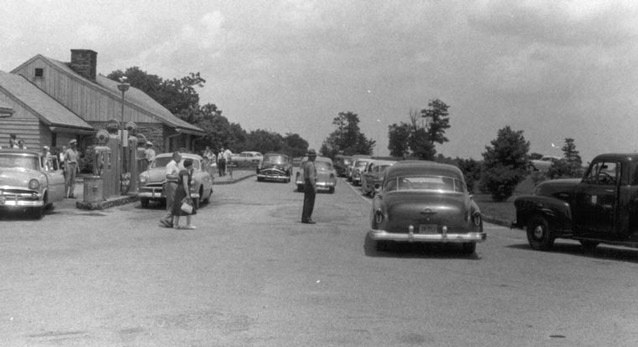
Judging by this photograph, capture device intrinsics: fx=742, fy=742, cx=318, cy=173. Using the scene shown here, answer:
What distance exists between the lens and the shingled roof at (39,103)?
36719mm

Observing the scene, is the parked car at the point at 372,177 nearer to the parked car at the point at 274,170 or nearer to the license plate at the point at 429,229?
the parked car at the point at 274,170

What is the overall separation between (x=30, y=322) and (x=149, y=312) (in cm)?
115

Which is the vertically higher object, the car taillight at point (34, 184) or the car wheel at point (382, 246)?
the car taillight at point (34, 184)

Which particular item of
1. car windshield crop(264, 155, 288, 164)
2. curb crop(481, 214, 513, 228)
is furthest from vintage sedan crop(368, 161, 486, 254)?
car windshield crop(264, 155, 288, 164)

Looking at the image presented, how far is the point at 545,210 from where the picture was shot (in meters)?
13.9

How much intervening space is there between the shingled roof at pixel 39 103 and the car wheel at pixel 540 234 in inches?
1116

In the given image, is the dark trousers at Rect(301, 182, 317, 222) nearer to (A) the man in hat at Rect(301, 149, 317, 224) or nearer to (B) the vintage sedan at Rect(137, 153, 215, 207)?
(A) the man in hat at Rect(301, 149, 317, 224)

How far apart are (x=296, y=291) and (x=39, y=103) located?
34.7m

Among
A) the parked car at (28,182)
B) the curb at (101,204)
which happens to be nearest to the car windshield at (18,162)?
the parked car at (28,182)

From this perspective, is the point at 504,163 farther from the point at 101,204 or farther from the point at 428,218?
the point at 428,218

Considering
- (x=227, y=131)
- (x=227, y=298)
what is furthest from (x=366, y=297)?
(x=227, y=131)

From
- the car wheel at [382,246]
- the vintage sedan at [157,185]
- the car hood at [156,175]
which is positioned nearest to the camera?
the car wheel at [382,246]

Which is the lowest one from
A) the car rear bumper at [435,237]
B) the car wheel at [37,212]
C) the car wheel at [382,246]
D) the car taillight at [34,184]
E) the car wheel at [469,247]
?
the car wheel at [37,212]

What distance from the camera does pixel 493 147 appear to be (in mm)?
28828
